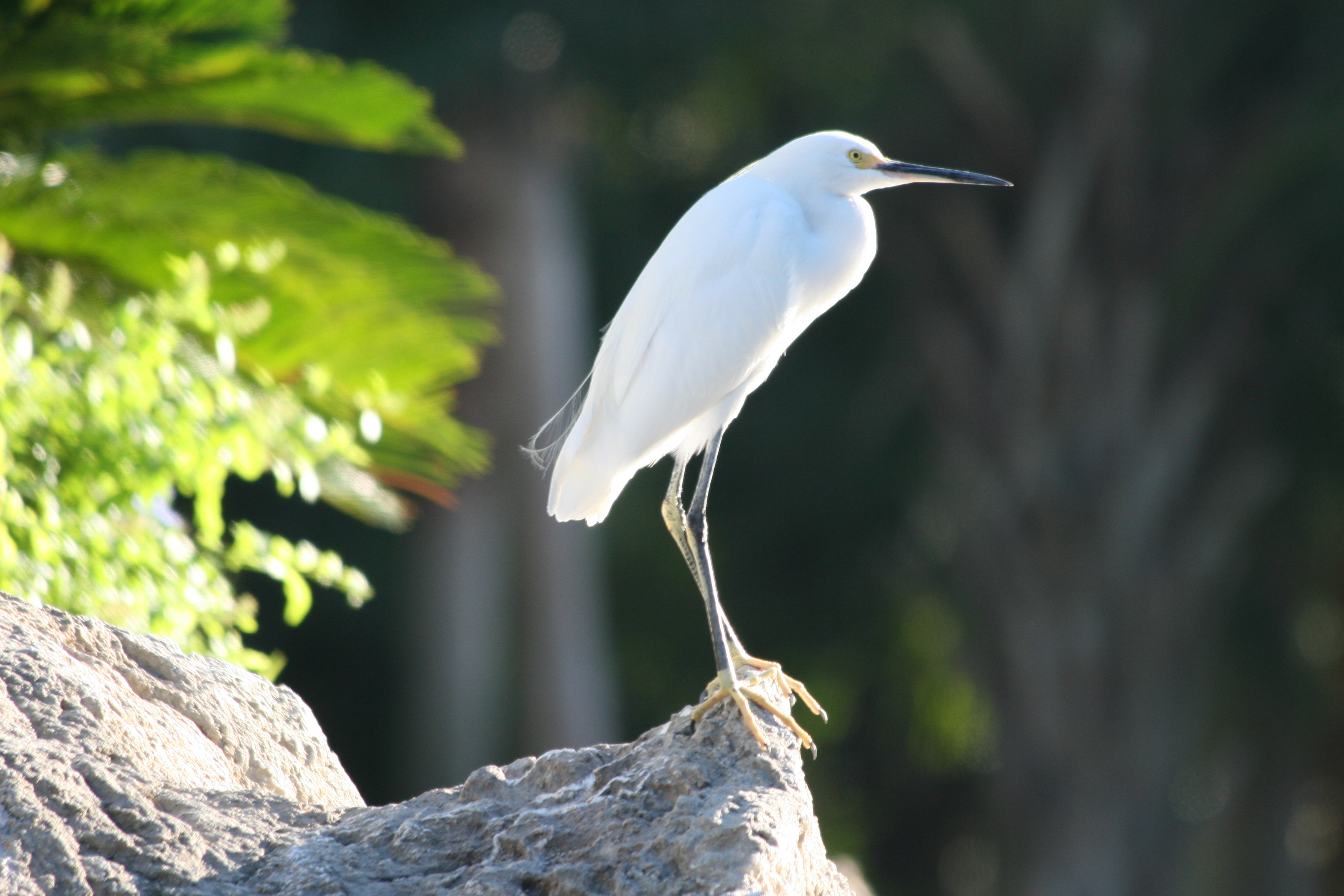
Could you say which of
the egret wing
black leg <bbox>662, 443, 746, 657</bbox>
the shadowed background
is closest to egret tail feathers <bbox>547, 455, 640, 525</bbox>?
the egret wing

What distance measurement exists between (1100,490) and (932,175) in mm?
7133

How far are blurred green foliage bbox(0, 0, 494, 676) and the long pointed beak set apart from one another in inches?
65.2

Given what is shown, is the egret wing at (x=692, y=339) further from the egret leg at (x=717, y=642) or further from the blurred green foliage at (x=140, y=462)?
the blurred green foliage at (x=140, y=462)

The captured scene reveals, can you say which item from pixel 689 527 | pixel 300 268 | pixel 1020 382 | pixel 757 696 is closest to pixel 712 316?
pixel 689 527

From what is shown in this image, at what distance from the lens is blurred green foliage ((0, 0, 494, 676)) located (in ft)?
13.3

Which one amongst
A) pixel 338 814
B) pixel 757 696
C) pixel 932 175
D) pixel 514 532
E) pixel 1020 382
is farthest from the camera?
pixel 1020 382

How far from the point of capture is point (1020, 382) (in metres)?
10.7

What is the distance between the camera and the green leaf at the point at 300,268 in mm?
4684

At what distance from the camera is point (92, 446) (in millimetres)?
4160

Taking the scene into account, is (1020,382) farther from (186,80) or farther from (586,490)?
(586,490)

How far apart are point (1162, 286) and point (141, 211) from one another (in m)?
7.65

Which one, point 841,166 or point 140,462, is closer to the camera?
point 841,166

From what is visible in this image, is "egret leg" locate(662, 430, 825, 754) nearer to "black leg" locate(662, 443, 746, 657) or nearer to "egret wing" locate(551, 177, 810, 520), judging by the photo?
"black leg" locate(662, 443, 746, 657)

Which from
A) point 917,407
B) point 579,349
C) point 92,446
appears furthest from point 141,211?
point 917,407
